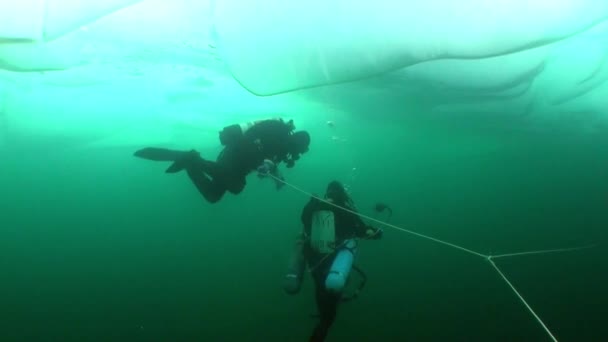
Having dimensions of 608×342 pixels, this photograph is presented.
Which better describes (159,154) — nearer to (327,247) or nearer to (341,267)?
(327,247)

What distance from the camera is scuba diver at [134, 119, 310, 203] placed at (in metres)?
5.42

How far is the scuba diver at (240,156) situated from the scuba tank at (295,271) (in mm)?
1142

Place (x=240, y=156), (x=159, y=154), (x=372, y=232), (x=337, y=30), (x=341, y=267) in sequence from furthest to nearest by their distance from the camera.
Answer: (x=372, y=232)
(x=240, y=156)
(x=341, y=267)
(x=159, y=154)
(x=337, y=30)

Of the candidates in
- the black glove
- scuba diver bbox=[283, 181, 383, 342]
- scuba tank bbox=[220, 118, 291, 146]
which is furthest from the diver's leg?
the black glove

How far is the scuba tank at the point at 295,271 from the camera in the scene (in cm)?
552

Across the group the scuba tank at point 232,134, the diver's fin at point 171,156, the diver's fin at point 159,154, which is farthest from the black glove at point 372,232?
the diver's fin at point 159,154

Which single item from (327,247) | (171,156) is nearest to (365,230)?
(327,247)

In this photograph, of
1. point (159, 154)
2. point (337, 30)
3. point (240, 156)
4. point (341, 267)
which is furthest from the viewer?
point (240, 156)

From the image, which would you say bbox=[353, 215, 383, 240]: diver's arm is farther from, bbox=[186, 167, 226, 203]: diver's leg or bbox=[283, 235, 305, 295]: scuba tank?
bbox=[186, 167, 226, 203]: diver's leg

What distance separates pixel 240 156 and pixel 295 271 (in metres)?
1.82

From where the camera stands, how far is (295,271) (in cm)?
573

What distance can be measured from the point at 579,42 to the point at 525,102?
3.28 metres

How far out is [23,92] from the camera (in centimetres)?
1041

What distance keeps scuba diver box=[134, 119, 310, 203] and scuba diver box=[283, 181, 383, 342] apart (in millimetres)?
858
